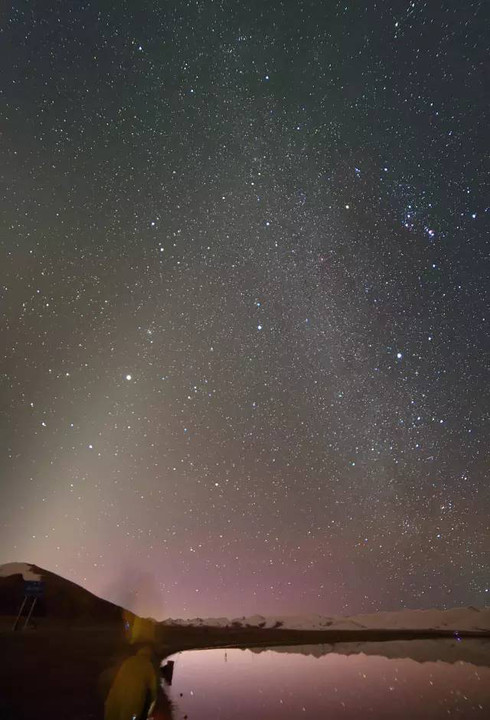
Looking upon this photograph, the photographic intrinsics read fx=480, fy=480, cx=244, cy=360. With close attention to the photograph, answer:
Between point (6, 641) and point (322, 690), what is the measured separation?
19692 mm

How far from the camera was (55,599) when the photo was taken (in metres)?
73.2

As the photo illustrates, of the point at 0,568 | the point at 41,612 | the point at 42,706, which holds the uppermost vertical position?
the point at 0,568

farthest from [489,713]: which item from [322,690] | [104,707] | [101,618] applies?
[101,618]

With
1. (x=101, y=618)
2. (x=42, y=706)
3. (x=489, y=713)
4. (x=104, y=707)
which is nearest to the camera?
(x=42, y=706)

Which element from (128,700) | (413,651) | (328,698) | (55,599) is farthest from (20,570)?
(128,700)

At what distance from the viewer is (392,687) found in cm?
3228

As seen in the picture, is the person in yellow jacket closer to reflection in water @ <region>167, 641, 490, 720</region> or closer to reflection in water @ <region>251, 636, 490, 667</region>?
reflection in water @ <region>167, 641, 490, 720</region>

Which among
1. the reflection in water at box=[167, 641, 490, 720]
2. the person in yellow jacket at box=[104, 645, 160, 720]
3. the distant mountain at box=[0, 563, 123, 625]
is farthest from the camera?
the distant mountain at box=[0, 563, 123, 625]

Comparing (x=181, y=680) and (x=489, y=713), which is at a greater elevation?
(x=181, y=680)

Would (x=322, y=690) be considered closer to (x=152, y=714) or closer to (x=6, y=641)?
(x=152, y=714)

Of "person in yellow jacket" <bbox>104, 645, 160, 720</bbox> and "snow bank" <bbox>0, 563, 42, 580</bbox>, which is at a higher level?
"snow bank" <bbox>0, 563, 42, 580</bbox>

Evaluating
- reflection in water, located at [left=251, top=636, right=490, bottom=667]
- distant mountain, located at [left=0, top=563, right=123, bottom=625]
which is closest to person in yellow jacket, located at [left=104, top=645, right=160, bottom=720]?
distant mountain, located at [left=0, top=563, right=123, bottom=625]

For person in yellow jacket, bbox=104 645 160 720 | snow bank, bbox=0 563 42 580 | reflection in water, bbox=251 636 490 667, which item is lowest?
person in yellow jacket, bbox=104 645 160 720

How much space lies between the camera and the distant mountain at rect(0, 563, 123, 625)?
61.7 meters
